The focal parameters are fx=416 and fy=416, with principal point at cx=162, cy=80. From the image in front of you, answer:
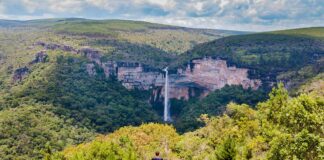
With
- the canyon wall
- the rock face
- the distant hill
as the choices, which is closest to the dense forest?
the distant hill

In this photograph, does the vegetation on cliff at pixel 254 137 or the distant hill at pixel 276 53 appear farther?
the distant hill at pixel 276 53

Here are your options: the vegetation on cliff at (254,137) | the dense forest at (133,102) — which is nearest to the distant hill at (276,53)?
the dense forest at (133,102)

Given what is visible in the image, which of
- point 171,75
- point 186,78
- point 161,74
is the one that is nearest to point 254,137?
point 186,78

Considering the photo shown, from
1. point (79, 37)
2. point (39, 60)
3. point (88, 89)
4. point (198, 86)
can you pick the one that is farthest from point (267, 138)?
point (79, 37)

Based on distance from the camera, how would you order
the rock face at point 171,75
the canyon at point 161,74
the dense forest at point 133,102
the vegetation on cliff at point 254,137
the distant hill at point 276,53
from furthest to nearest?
the canyon at point 161,74
the rock face at point 171,75
the distant hill at point 276,53
the dense forest at point 133,102
the vegetation on cliff at point 254,137

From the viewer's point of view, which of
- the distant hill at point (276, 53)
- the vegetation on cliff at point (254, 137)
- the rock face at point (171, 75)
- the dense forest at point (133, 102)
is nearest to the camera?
the vegetation on cliff at point (254, 137)

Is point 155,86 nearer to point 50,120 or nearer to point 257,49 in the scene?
point 257,49

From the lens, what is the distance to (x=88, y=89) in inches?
5969

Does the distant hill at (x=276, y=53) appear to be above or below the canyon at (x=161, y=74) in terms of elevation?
above

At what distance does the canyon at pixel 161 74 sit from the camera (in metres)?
162

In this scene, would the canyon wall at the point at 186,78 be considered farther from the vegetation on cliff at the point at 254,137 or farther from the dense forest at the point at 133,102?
the vegetation on cliff at the point at 254,137

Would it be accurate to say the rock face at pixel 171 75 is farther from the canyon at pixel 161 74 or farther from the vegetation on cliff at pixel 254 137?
the vegetation on cliff at pixel 254 137

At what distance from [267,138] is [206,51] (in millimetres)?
130472

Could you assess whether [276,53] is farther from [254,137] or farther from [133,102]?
[254,137]
